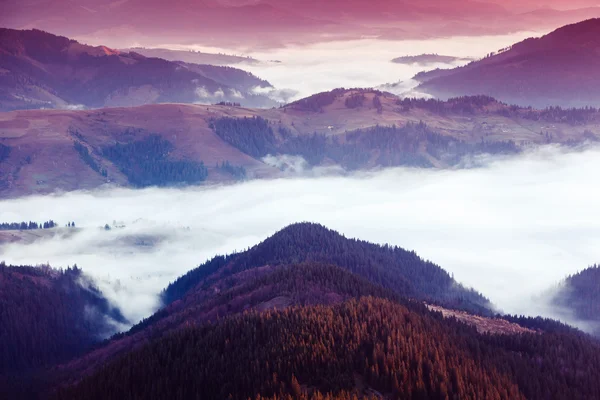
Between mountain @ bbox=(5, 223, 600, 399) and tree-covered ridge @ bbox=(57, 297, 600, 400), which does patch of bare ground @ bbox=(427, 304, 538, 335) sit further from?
tree-covered ridge @ bbox=(57, 297, 600, 400)

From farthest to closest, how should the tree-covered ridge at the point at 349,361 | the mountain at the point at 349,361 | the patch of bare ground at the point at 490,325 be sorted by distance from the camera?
the patch of bare ground at the point at 490,325 → the mountain at the point at 349,361 → the tree-covered ridge at the point at 349,361

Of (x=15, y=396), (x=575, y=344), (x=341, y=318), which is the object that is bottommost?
(x=15, y=396)

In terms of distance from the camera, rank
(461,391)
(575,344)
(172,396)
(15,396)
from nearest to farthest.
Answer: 1. (461,391)
2. (172,396)
3. (575,344)
4. (15,396)

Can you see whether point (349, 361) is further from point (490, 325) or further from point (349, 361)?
point (490, 325)

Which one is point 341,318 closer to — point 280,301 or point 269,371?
point 269,371

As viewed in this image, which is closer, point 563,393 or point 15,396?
point 563,393

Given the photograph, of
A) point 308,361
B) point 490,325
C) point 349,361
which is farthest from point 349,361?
point 490,325

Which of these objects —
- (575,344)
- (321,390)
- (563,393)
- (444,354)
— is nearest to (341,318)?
(444,354)

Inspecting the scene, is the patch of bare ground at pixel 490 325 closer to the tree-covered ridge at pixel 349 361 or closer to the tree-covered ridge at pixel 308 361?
the tree-covered ridge at pixel 349 361

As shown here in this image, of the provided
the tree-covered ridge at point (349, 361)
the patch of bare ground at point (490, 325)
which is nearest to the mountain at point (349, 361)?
the tree-covered ridge at point (349, 361)
